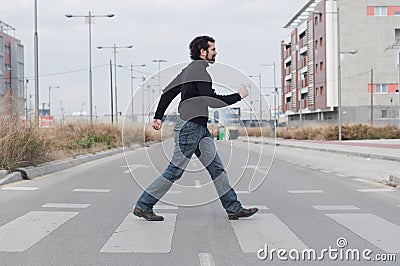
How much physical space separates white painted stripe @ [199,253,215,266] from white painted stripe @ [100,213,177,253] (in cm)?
42

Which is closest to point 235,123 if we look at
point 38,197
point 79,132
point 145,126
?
point 145,126

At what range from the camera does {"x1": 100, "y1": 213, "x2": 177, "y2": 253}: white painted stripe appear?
6.38 m

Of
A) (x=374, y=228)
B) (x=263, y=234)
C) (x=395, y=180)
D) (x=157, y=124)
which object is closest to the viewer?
(x=263, y=234)

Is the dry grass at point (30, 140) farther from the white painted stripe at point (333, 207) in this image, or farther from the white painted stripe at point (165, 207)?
the white painted stripe at point (333, 207)

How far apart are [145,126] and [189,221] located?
2948mm

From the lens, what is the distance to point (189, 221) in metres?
8.15


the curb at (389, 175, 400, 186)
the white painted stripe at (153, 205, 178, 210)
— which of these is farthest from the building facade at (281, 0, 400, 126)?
the white painted stripe at (153, 205, 178, 210)

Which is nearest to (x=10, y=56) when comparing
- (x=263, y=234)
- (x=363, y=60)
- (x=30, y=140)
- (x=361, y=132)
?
(x=363, y=60)

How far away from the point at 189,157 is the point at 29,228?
2.22 meters

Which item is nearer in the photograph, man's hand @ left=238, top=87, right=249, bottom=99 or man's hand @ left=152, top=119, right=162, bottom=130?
man's hand @ left=238, top=87, right=249, bottom=99

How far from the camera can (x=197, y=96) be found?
7.86m

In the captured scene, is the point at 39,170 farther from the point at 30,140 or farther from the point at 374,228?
the point at 374,228

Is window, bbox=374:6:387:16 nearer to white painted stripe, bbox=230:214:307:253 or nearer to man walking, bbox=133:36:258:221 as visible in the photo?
white painted stripe, bbox=230:214:307:253

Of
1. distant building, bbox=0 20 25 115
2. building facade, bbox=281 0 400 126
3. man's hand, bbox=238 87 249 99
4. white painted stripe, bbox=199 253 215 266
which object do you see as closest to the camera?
white painted stripe, bbox=199 253 215 266
